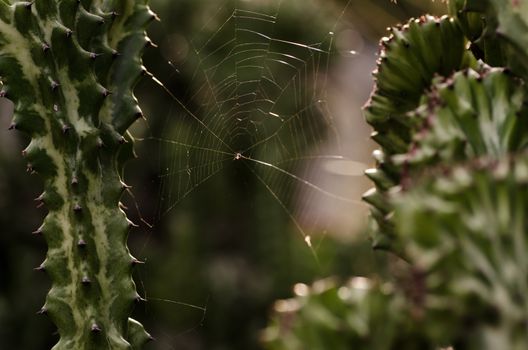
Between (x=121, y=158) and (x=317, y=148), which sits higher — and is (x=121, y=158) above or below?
above

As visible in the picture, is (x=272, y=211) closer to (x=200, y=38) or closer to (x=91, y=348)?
(x=200, y=38)

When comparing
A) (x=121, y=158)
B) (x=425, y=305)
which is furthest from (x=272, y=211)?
(x=425, y=305)

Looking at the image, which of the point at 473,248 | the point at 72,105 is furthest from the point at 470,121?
the point at 72,105

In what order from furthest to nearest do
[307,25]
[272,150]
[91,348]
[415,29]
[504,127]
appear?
[307,25] < [272,150] < [91,348] < [415,29] < [504,127]

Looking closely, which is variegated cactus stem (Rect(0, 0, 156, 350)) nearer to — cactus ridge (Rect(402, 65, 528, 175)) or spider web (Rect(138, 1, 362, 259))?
cactus ridge (Rect(402, 65, 528, 175))

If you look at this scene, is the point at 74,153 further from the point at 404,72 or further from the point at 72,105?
the point at 404,72

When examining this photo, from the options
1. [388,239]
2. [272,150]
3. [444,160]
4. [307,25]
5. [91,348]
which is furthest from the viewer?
[307,25]
